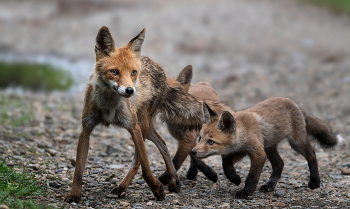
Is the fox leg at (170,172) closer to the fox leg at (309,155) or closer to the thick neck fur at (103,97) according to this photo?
the thick neck fur at (103,97)

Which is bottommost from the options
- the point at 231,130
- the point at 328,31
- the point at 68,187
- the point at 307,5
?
the point at 68,187

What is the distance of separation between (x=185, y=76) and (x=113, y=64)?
341cm

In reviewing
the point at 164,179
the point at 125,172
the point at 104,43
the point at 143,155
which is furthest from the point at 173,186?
the point at 104,43

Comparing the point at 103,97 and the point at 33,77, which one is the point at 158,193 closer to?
the point at 103,97

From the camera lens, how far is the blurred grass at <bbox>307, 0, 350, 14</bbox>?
21.7 meters

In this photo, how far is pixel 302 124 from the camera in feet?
22.8

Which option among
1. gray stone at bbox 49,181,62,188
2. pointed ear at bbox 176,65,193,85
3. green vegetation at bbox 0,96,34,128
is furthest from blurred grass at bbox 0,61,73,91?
gray stone at bbox 49,181,62,188

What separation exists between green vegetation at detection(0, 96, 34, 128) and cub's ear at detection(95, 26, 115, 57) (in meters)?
4.87

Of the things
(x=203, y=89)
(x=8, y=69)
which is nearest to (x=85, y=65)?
(x=8, y=69)

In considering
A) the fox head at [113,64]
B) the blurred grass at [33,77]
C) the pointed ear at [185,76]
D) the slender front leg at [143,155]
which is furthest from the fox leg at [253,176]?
the blurred grass at [33,77]

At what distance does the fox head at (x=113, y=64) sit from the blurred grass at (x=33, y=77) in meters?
13.6

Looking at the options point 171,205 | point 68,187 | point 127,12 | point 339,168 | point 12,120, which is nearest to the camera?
point 171,205

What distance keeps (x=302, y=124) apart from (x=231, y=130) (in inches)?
55.7

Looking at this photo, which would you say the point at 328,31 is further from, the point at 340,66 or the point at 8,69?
the point at 8,69
